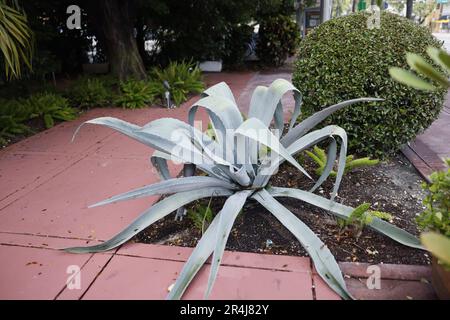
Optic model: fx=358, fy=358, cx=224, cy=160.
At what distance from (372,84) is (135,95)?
3808mm

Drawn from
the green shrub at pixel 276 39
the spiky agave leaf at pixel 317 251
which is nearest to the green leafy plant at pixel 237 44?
the green shrub at pixel 276 39

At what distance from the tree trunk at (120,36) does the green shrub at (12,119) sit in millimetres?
2132

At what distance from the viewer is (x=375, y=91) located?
2.94 meters

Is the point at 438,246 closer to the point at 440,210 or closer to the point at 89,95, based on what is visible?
the point at 440,210

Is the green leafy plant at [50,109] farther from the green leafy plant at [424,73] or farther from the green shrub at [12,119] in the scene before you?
the green leafy plant at [424,73]

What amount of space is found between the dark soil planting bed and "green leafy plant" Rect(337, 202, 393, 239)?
0.13ft

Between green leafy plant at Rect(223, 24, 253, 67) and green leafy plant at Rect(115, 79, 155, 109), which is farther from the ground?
green leafy plant at Rect(223, 24, 253, 67)

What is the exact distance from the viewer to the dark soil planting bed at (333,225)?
1955mm

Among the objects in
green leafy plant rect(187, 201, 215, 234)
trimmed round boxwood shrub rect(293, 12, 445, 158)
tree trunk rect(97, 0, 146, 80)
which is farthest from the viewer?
tree trunk rect(97, 0, 146, 80)

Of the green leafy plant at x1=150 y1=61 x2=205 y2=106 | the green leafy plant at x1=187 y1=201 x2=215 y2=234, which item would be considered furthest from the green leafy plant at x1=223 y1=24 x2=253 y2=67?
the green leafy plant at x1=187 y1=201 x2=215 y2=234

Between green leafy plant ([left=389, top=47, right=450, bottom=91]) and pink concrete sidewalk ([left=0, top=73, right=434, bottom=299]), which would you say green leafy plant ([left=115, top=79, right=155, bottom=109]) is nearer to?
pink concrete sidewalk ([left=0, top=73, right=434, bottom=299])

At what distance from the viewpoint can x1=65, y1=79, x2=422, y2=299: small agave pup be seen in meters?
1.75
